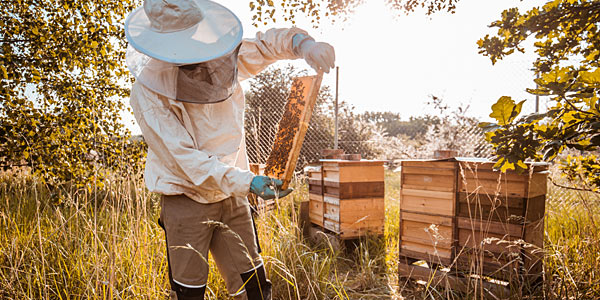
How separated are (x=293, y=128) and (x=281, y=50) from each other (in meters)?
0.47

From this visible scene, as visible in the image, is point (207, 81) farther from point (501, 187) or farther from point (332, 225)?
point (332, 225)

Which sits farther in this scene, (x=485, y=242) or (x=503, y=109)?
(x=485, y=242)

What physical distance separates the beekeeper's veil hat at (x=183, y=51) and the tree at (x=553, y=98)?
1.45 metres

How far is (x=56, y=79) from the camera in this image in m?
3.75

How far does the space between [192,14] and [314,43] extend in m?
0.65

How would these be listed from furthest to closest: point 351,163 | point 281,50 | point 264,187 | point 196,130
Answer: point 351,163 → point 281,50 → point 196,130 → point 264,187

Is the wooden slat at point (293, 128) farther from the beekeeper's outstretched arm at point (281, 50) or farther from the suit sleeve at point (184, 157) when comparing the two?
the suit sleeve at point (184, 157)

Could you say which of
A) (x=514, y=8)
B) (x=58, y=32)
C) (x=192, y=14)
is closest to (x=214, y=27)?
(x=192, y=14)

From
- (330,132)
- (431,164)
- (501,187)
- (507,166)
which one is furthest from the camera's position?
(330,132)

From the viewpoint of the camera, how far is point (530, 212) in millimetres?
2699

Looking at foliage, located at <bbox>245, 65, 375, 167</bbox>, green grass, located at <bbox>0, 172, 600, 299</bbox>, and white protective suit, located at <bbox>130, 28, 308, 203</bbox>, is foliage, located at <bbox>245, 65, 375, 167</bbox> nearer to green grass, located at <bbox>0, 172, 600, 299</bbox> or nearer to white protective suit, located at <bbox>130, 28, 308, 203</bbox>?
green grass, located at <bbox>0, 172, 600, 299</bbox>

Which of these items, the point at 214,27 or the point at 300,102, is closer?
the point at 214,27

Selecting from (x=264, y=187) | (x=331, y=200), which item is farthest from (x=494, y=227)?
(x=264, y=187)

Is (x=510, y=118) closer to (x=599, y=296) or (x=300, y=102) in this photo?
(x=300, y=102)
